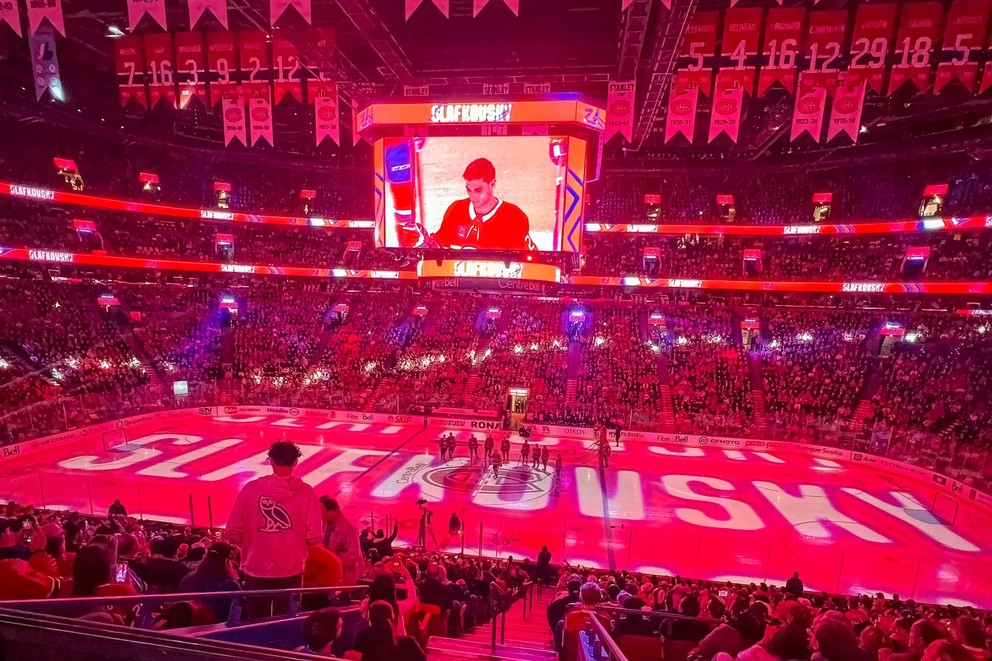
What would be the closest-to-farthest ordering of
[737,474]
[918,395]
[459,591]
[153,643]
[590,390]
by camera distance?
[153,643] < [459,591] < [737,474] < [918,395] < [590,390]

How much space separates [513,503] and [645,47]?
17.7 m

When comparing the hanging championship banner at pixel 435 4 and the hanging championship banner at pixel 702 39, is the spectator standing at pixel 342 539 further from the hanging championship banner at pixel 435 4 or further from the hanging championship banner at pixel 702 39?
the hanging championship banner at pixel 702 39

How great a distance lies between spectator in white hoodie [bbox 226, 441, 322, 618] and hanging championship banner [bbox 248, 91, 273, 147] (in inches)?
597

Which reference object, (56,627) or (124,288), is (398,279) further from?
(56,627)

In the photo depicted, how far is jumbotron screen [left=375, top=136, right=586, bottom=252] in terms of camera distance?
1480 cm

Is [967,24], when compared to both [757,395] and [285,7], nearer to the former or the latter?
[285,7]

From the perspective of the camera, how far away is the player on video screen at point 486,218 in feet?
49.3

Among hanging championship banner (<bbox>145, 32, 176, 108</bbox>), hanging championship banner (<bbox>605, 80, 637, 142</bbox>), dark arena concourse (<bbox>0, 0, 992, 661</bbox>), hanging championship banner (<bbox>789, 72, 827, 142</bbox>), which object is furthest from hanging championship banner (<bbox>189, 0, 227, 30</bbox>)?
hanging championship banner (<bbox>789, 72, 827, 142</bbox>)

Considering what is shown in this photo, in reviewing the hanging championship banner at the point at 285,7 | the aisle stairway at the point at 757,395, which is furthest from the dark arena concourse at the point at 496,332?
the hanging championship banner at the point at 285,7

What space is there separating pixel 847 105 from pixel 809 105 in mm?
1071

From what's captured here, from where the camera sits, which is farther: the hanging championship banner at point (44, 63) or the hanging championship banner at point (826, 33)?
the hanging championship banner at point (44, 63)

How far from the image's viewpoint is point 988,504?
62.6ft

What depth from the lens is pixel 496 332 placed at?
128ft

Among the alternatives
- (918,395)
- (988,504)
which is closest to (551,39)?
(988,504)
